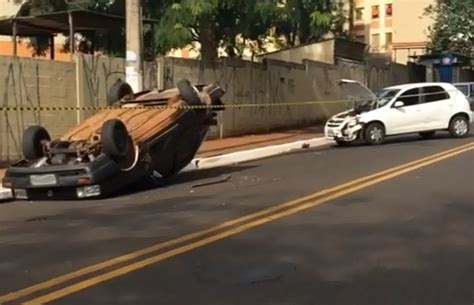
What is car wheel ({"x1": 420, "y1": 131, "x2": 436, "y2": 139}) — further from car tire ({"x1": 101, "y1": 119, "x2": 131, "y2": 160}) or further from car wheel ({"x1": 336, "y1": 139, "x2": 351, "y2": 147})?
car tire ({"x1": 101, "y1": 119, "x2": 131, "y2": 160})

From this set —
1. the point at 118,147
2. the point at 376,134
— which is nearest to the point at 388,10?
the point at 376,134

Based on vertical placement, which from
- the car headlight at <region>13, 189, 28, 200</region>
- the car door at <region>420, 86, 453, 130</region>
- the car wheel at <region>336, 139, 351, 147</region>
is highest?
the car door at <region>420, 86, 453, 130</region>

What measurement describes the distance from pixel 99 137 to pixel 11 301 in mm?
6154

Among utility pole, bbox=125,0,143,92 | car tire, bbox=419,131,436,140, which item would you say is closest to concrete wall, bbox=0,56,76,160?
utility pole, bbox=125,0,143,92

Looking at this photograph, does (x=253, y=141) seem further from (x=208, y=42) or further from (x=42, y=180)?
(x=42, y=180)

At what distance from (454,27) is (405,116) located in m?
25.6

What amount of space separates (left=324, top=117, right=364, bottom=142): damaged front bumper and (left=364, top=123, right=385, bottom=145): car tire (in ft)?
0.69

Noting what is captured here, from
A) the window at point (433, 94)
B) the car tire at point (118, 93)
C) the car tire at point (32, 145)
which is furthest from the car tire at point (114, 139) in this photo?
the window at point (433, 94)

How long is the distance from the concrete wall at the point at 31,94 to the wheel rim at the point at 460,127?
10.5 m

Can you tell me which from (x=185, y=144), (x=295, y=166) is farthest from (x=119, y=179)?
(x=295, y=166)

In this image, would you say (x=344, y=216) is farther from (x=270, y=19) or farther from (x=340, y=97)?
(x=340, y=97)

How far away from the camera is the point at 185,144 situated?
13.2 metres

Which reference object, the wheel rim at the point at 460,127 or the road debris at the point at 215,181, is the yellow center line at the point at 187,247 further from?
the wheel rim at the point at 460,127

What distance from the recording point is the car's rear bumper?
11.1 meters
